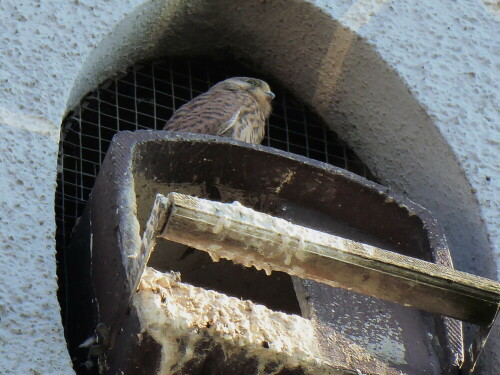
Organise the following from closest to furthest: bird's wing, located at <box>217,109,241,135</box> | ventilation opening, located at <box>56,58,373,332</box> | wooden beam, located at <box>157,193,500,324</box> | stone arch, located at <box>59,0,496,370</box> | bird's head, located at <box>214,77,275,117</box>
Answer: wooden beam, located at <box>157,193,500,324</box> → ventilation opening, located at <box>56,58,373,332</box> → stone arch, located at <box>59,0,496,370</box> → bird's head, located at <box>214,77,275,117</box> → bird's wing, located at <box>217,109,241,135</box>

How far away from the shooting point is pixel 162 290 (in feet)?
8.66

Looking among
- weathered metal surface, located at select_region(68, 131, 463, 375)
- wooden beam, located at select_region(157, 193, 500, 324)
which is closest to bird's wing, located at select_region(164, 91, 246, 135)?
weathered metal surface, located at select_region(68, 131, 463, 375)

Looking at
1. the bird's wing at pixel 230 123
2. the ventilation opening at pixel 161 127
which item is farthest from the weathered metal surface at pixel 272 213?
the bird's wing at pixel 230 123

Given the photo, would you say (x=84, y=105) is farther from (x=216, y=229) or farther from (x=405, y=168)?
(x=216, y=229)

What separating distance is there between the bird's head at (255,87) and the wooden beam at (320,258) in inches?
52.2

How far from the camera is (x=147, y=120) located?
3781 millimetres

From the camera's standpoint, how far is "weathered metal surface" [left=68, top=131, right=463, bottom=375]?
2797mm

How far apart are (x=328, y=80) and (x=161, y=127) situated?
50 cm

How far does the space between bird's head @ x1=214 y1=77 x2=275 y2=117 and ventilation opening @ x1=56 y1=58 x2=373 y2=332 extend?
0.03 metres

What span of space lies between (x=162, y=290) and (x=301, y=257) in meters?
0.29

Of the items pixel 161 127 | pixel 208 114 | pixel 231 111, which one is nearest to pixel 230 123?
pixel 231 111

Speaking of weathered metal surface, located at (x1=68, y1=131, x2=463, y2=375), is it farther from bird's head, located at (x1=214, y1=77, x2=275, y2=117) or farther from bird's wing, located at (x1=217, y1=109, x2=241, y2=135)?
bird's wing, located at (x1=217, y1=109, x2=241, y2=135)

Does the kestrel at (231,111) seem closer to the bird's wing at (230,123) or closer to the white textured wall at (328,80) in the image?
the bird's wing at (230,123)

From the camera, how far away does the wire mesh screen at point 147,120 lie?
3383 mm
